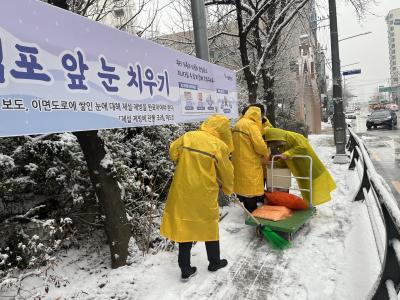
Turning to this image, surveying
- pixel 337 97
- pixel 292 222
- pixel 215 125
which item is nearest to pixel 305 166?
pixel 292 222

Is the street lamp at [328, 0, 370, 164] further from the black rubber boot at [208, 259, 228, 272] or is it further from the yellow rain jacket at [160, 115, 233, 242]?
the yellow rain jacket at [160, 115, 233, 242]

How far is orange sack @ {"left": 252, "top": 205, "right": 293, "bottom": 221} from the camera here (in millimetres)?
4855

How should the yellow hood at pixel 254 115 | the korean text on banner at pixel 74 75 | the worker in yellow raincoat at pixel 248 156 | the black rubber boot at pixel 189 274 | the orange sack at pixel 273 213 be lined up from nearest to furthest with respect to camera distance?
1. the korean text on banner at pixel 74 75
2. the black rubber boot at pixel 189 274
3. the orange sack at pixel 273 213
4. the worker in yellow raincoat at pixel 248 156
5. the yellow hood at pixel 254 115

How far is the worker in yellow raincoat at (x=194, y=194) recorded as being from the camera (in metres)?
3.70

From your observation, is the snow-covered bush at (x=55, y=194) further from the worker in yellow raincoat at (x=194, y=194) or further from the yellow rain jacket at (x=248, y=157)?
the yellow rain jacket at (x=248, y=157)

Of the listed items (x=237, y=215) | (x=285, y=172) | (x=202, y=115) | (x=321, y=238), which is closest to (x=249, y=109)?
(x=202, y=115)

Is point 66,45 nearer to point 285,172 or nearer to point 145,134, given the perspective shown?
point 145,134

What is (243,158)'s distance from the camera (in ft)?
17.6

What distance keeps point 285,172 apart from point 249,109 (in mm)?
1263

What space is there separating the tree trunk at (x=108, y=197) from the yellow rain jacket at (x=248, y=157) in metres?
2.00

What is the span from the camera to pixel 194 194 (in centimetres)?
369

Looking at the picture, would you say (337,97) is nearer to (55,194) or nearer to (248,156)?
(248,156)

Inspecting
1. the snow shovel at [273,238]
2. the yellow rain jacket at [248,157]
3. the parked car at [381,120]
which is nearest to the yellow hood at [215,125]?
the snow shovel at [273,238]

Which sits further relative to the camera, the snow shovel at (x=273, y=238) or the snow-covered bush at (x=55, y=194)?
the snow shovel at (x=273, y=238)
